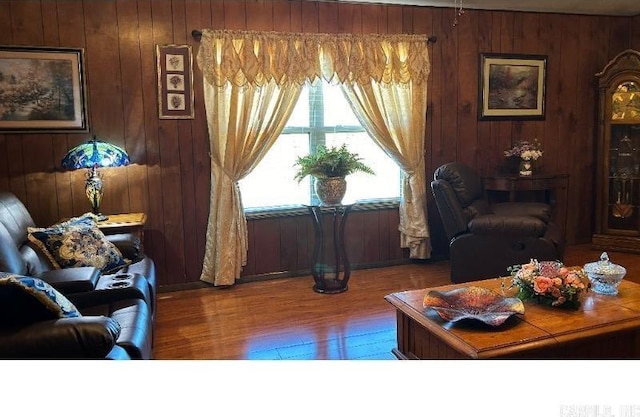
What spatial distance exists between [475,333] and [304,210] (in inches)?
104

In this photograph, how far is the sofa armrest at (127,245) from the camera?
349 cm

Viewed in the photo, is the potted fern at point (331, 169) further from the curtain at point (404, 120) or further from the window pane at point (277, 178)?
the curtain at point (404, 120)

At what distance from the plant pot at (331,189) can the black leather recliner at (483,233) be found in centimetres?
84

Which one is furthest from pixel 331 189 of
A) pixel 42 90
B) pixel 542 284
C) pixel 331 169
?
pixel 42 90

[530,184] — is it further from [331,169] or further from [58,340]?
[58,340]

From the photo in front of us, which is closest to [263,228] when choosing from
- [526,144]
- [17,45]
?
[17,45]

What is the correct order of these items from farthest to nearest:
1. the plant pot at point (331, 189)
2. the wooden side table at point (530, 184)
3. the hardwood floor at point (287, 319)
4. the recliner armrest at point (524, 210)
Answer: the wooden side table at point (530, 184) < the recliner armrest at point (524, 210) < the plant pot at point (331, 189) < the hardwood floor at point (287, 319)

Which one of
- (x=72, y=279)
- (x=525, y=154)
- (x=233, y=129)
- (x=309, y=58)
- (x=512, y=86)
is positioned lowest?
(x=72, y=279)

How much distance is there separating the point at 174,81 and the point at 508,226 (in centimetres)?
279

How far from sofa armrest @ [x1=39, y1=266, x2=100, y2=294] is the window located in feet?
6.10

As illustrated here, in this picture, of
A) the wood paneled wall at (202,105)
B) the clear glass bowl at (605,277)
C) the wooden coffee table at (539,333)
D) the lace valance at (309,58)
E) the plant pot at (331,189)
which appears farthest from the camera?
the lace valance at (309,58)

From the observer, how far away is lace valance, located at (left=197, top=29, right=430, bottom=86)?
13.8 ft

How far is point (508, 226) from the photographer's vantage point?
4.10 metres

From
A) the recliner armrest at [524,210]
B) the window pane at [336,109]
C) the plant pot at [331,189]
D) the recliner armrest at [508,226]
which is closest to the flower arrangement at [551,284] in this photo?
the recliner armrest at [508,226]
